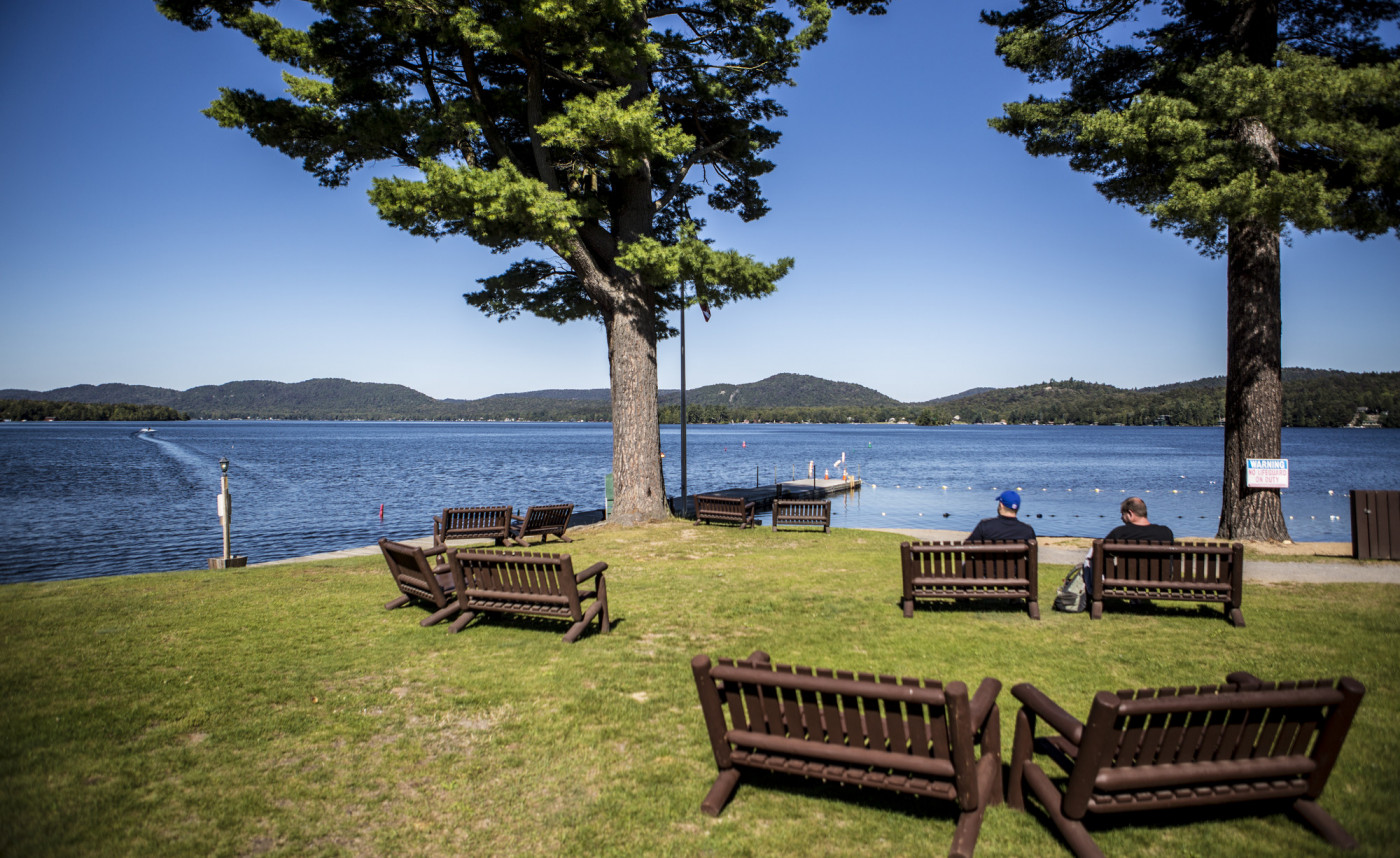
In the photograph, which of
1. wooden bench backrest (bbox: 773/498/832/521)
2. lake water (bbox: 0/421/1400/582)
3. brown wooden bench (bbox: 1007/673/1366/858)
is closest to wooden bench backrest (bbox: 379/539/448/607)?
brown wooden bench (bbox: 1007/673/1366/858)

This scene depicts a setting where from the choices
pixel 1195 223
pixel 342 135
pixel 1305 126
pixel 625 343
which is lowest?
pixel 625 343

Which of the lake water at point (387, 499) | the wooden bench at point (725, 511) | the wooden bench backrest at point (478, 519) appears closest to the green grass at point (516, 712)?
the wooden bench backrest at point (478, 519)

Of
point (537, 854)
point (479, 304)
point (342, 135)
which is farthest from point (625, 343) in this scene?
point (537, 854)

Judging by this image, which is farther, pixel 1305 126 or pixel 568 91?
pixel 568 91

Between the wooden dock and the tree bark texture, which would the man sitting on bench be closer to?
the tree bark texture

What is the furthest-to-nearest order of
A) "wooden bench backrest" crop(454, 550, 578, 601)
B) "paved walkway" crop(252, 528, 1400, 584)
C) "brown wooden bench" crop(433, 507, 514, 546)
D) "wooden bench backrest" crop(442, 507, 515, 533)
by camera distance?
"wooden bench backrest" crop(442, 507, 515, 533)
"brown wooden bench" crop(433, 507, 514, 546)
"paved walkway" crop(252, 528, 1400, 584)
"wooden bench backrest" crop(454, 550, 578, 601)

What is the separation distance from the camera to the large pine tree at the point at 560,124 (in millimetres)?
13523

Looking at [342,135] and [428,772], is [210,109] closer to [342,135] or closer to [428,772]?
[342,135]

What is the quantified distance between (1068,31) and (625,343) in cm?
1068

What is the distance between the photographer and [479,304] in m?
19.0

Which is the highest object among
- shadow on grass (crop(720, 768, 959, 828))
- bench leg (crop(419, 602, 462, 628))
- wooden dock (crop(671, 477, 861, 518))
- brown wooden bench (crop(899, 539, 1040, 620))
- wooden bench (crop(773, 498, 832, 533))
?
brown wooden bench (crop(899, 539, 1040, 620))

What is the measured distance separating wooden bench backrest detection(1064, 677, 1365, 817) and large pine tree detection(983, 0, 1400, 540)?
32.6 feet

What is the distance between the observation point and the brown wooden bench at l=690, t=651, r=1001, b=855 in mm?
3293

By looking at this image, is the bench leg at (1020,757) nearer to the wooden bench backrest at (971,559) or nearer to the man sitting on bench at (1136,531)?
the wooden bench backrest at (971,559)
